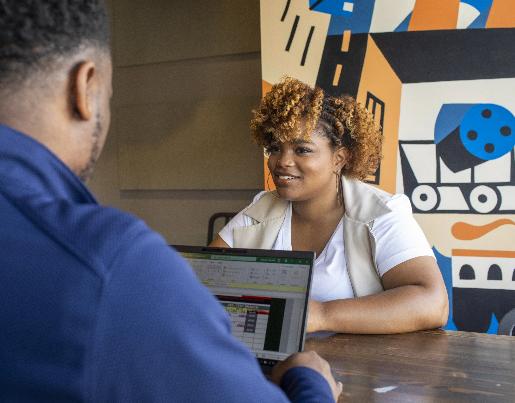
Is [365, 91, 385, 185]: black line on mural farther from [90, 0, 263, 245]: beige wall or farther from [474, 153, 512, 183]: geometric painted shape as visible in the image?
[90, 0, 263, 245]: beige wall

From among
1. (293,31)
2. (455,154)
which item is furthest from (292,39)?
(455,154)

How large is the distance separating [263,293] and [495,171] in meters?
2.03

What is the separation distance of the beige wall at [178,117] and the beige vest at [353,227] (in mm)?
2000

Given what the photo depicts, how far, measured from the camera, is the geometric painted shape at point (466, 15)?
8.44 ft

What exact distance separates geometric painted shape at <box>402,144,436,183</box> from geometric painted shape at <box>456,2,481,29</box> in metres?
0.72

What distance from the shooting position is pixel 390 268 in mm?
1575

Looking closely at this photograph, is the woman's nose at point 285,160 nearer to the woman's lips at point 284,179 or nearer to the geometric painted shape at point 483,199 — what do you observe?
the woman's lips at point 284,179

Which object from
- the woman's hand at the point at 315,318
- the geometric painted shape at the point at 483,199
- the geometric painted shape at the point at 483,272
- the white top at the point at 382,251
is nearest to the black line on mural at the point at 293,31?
the geometric painted shape at the point at 483,199

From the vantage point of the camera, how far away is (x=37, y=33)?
0.55 meters

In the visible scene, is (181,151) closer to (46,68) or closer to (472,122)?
(472,122)

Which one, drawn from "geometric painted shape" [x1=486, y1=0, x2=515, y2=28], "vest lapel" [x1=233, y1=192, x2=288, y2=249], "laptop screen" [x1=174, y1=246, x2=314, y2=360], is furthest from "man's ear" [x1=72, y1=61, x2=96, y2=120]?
"geometric painted shape" [x1=486, y1=0, x2=515, y2=28]

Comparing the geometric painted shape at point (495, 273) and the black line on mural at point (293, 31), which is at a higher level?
the black line on mural at point (293, 31)

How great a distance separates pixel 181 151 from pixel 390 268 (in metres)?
3.12

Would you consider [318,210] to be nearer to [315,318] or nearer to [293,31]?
[315,318]
